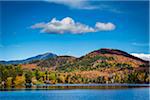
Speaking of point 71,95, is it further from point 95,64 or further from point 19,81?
point 95,64

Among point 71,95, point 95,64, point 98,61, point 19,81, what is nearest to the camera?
point 71,95

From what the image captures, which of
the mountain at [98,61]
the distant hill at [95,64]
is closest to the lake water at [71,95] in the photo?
the distant hill at [95,64]

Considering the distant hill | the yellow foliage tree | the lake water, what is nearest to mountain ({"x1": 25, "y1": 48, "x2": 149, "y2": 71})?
the distant hill

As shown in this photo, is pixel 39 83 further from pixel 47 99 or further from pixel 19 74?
pixel 47 99

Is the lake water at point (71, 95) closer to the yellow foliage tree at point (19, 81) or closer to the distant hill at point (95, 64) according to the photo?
the yellow foliage tree at point (19, 81)

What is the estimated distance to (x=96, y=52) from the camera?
89.1m

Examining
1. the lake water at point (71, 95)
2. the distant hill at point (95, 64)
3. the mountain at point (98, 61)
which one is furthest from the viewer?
the mountain at point (98, 61)

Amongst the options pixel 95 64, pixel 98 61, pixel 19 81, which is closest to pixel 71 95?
pixel 19 81

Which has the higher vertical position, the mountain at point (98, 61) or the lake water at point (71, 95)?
the mountain at point (98, 61)

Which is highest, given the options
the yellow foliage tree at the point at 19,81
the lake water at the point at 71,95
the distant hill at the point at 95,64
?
the distant hill at the point at 95,64

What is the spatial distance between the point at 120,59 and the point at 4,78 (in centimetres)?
5575

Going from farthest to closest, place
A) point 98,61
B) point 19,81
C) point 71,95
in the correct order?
point 98,61 < point 19,81 < point 71,95

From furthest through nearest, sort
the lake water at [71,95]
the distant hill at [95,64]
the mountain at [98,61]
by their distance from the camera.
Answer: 1. the mountain at [98,61]
2. the distant hill at [95,64]
3. the lake water at [71,95]

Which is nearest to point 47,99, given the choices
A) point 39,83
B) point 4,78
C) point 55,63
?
point 4,78
